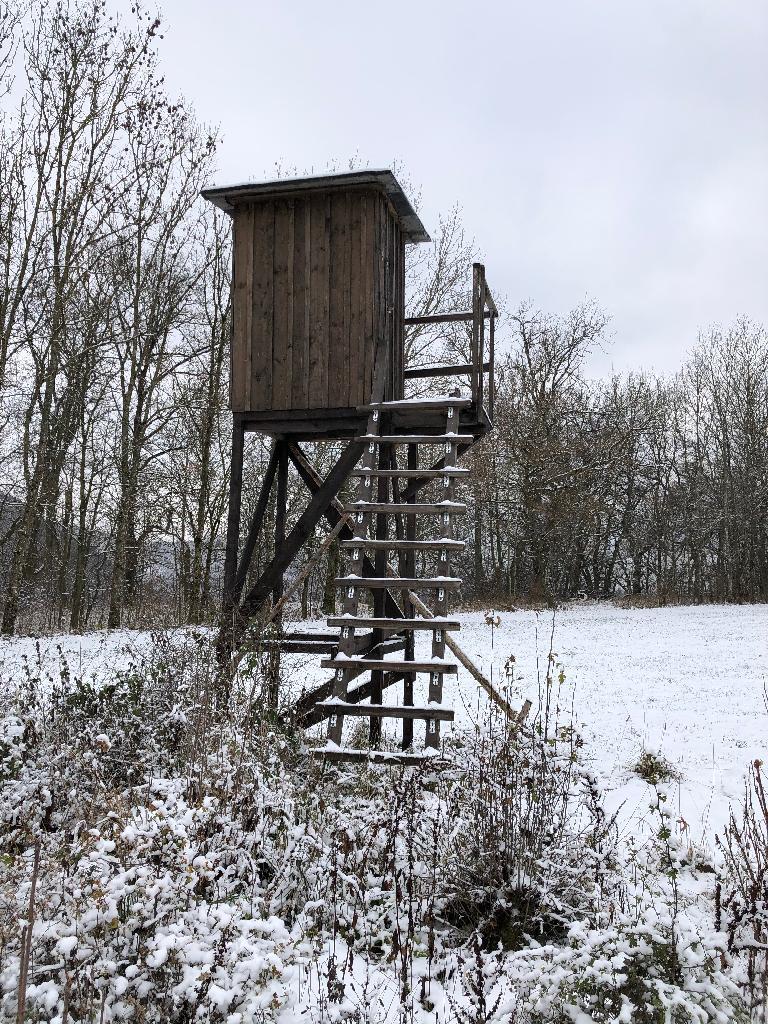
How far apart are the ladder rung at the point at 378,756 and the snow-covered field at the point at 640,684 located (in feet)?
2.99

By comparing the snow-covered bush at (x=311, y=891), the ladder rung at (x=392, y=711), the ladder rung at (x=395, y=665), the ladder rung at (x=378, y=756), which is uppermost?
the ladder rung at (x=395, y=665)

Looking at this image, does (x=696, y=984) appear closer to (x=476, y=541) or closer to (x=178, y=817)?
(x=178, y=817)

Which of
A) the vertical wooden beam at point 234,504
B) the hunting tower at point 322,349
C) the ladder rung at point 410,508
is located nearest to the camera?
the ladder rung at point 410,508

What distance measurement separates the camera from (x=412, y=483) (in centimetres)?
955

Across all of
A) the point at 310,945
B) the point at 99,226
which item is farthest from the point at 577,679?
the point at 99,226

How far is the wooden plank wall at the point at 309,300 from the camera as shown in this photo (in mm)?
8516

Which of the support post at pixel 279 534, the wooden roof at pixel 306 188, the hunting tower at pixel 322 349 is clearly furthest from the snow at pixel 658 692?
the wooden roof at pixel 306 188

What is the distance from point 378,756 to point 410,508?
7.82ft

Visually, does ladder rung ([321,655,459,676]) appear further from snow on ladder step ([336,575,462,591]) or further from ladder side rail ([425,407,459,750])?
snow on ladder step ([336,575,462,591])

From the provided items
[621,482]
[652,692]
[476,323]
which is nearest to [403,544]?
[476,323]

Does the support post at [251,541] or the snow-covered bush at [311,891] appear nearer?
the snow-covered bush at [311,891]

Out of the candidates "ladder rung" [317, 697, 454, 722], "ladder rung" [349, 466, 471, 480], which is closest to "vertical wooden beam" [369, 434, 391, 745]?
"ladder rung" [349, 466, 471, 480]

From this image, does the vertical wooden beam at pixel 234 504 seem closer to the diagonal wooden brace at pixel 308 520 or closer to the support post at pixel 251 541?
the support post at pixel 251 541

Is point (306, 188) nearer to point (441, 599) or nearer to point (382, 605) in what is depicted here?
point (382, 605)
